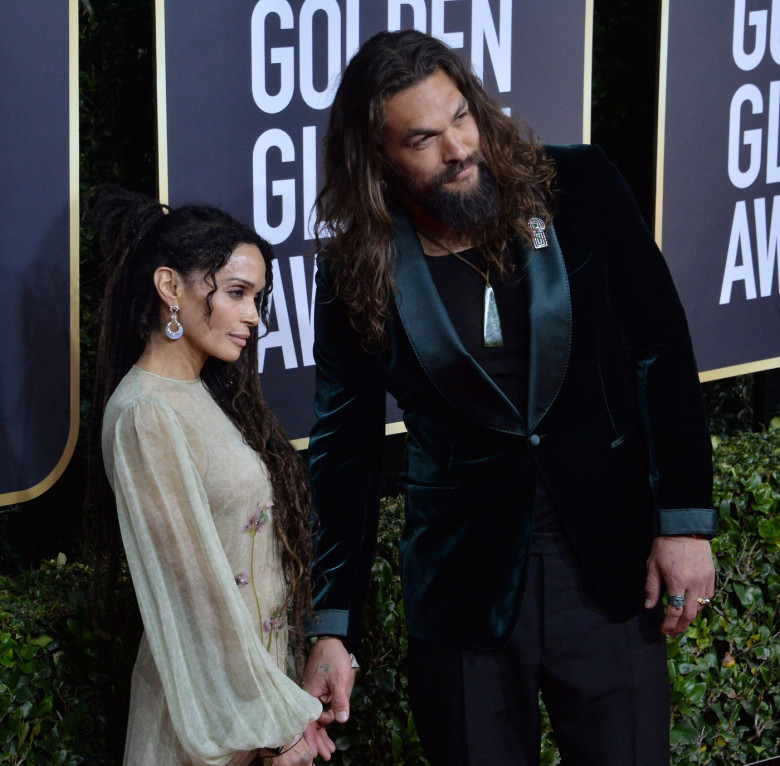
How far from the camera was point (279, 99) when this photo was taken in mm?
2969

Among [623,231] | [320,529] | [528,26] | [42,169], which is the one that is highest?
[528,26]

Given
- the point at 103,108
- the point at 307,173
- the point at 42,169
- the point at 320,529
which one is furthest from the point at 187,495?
the point at 103,108

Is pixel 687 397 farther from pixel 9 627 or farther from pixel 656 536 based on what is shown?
pixel 9 627

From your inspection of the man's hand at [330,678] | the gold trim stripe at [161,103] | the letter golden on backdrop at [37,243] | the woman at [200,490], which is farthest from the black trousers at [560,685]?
the gold trim stripe at [161,103]

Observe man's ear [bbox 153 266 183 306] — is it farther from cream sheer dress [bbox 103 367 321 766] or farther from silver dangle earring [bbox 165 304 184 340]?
cream sheer dress [bbox 103 367 321 766]

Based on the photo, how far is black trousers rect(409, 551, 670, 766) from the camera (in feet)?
6.59

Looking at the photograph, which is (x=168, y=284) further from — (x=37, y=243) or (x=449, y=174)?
(x=37, y=243)

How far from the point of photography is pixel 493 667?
6.71 feet

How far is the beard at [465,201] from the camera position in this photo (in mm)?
2004

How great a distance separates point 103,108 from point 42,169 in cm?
53

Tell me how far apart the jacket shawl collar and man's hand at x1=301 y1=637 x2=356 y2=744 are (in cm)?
55

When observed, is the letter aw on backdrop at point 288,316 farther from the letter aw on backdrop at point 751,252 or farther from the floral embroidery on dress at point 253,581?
the letter aw on backdrop at point 751,252

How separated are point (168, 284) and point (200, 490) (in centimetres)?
40

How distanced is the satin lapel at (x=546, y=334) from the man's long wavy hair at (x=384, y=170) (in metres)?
0.08
